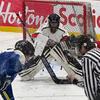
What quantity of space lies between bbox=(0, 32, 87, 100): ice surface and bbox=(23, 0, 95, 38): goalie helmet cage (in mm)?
1380

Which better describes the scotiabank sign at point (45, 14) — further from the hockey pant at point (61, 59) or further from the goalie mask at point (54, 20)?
the hockey pant at point (61, 59)

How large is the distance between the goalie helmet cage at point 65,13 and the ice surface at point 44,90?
1380mm

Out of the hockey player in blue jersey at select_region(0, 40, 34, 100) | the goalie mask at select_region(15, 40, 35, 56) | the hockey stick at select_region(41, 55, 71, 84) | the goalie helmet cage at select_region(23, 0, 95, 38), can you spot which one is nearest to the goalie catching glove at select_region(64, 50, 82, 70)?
the hockey stick at select_region(41, 55, 71, 84)

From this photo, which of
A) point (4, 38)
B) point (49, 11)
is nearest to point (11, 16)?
point (4, 38)

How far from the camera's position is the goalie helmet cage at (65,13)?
867 cm

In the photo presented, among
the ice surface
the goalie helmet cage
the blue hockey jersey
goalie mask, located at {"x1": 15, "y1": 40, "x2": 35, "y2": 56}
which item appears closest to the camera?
the blue hockey jersey

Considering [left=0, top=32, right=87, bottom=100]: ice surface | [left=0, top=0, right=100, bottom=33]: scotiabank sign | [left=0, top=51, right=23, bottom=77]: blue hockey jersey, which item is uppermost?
[left=0, top=51, right=23, bottom=77]: blue hockey jersey

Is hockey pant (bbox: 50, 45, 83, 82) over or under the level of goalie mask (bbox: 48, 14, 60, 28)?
under

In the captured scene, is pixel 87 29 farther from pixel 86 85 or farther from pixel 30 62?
pixel 86 85

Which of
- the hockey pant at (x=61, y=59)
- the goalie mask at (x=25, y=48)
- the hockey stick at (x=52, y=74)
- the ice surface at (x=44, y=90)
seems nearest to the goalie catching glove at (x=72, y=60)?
the hockey pant at (x=61, y=59)

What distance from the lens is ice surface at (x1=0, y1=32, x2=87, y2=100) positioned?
19.1 ft

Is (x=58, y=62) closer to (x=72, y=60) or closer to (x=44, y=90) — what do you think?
(x=72, y=60)

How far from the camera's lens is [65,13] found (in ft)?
29.8

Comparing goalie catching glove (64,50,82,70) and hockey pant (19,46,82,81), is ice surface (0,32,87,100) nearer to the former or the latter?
hockey pant (19,46,82,81)
